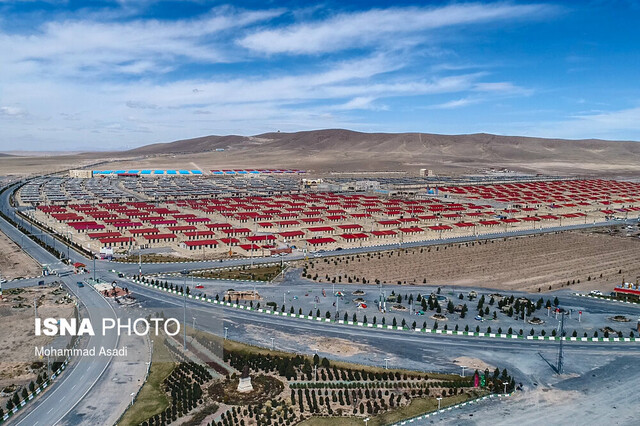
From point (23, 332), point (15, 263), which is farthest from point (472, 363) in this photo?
point (15, 263)

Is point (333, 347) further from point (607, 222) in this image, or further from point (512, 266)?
point (607, 222)

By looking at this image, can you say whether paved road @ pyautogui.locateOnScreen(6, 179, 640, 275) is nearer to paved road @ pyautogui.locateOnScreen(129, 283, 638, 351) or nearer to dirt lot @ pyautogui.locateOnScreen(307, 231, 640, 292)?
dirt lot @ pyautogui.locateOnScreen(307, 231, 640, 292)

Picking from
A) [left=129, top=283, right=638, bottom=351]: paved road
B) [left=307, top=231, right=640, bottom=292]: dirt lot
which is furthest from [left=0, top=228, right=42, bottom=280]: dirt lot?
[left=307, top=231, right=640, bottom=292]: dirt lot

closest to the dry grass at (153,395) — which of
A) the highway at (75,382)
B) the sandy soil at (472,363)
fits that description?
the highway at (75,382)

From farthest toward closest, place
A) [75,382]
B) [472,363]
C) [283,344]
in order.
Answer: [283,344] < [472,363] < [75,382]

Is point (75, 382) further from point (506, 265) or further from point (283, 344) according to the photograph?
point (506, 265)

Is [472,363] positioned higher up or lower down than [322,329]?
lower down

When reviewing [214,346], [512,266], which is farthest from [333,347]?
[512,266]
